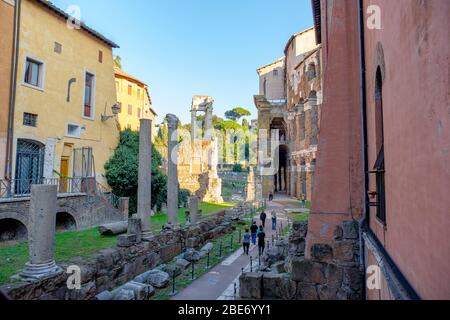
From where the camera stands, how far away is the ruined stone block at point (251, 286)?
22.8ft

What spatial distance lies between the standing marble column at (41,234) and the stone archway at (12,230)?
5.77m

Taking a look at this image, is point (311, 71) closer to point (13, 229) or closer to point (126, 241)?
point (126, 241)

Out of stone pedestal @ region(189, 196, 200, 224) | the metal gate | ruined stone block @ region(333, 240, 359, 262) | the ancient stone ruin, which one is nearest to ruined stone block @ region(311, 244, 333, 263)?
ruined stone block @ region(333, 240, 359, 262)

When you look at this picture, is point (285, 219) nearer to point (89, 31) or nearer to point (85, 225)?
point (85, 225)

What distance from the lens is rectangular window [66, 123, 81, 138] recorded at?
16.7m

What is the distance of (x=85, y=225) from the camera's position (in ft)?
47.6

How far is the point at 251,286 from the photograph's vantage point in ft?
23.1

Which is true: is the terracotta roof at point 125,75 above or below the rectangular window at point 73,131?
above

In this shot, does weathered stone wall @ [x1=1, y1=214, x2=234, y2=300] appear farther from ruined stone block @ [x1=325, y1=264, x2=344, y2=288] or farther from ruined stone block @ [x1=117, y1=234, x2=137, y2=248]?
ruined stone block @ [x1=325, y1=264, x2=344, y2=288]

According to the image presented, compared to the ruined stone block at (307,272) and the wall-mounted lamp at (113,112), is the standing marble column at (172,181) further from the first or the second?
the ruined stone block at (307,272)

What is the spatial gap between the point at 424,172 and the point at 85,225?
14613mm

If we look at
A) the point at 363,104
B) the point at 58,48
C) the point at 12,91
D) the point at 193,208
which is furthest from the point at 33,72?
the point at 363,104

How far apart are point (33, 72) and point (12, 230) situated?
23.9 ft

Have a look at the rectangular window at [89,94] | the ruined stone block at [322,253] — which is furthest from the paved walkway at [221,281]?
the rectangular window at [89,94]
